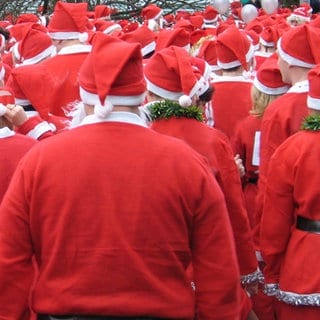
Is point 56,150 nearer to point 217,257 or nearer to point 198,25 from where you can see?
point 217,257

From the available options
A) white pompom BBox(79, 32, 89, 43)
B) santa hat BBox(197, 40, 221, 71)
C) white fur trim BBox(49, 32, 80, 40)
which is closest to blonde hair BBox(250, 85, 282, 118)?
santa hat BBox(197, 40, 221, 71)

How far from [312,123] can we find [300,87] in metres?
1.00

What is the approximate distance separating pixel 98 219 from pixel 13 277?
39 centimetres

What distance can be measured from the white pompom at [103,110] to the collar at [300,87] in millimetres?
2275

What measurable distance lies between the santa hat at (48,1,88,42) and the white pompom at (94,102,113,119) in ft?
14.3

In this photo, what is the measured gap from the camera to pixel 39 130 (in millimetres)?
4656

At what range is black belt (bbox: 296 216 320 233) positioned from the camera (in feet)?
13.0

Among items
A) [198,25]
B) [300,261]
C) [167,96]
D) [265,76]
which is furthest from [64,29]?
[198,25]

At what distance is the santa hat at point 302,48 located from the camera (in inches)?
197

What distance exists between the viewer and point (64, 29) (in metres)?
7.29

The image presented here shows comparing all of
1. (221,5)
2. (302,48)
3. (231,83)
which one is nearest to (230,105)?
(231,83)

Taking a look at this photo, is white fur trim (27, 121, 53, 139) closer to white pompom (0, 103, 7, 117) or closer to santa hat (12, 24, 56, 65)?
white pompom (0, 103, 7, 117)

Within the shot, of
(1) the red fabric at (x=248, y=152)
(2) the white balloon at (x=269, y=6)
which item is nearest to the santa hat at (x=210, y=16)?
(2) the white balloon at (x=269, y=6)

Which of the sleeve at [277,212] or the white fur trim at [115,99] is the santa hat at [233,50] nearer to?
the sleeve at [277,212]
